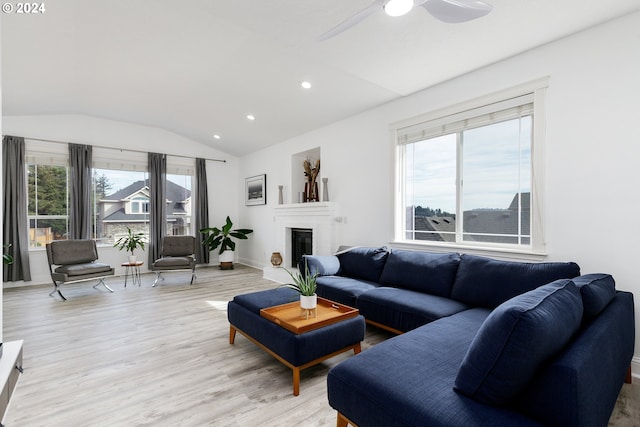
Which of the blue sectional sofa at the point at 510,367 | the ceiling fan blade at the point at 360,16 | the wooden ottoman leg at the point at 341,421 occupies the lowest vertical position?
the wooden ottoman leg at the point at 341,421

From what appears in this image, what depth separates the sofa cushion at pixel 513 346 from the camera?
115 cm

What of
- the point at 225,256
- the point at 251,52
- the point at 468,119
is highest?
the point at 251,52

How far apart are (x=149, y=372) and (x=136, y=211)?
4915 mm

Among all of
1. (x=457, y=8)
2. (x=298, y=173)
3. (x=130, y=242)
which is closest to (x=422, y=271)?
(x=457, y=8)

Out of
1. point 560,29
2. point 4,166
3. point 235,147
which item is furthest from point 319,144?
point 4,166

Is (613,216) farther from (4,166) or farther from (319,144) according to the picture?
(4,166)

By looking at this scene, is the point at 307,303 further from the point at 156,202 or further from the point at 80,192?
the point at 80,192

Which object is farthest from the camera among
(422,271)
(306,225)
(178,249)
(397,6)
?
(178,249)

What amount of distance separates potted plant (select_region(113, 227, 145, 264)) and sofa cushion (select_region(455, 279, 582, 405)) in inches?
225

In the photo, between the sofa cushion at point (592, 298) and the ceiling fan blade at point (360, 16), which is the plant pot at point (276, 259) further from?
the sofa cushion at point (592, 298)

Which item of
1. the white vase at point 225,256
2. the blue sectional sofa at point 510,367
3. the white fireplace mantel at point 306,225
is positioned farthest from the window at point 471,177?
the white vase at point 225,256

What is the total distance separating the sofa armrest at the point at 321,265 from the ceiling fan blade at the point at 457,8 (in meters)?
2.82

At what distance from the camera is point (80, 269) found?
15.2ft

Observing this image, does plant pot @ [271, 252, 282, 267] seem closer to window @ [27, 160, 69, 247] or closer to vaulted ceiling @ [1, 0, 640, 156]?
vaulted ceiling @ [1, 0, 640, 156]
